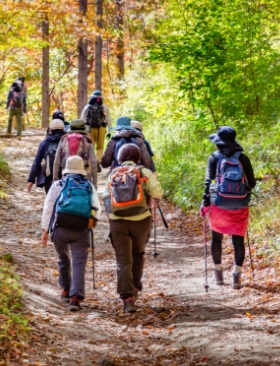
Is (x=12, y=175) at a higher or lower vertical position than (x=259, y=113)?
lower

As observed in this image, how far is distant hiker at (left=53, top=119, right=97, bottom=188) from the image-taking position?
895cm

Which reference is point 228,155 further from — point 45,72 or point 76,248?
point 45,72

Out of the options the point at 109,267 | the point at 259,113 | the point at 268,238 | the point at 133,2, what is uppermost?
the point at 133,2

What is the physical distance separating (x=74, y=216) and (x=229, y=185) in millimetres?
1927

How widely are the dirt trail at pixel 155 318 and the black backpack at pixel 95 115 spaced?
460 cm

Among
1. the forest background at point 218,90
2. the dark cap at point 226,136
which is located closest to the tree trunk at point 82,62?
the forest background at point 218,90

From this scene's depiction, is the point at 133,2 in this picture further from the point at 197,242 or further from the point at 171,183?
the point at 197,242

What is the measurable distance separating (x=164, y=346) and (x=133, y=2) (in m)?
20.0

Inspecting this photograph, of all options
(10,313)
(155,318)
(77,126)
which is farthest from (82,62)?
(10,313)

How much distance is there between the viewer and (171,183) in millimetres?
14320

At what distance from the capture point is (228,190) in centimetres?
735

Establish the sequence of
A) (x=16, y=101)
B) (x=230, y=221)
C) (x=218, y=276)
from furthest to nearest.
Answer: (x=16, y=101), (x=218, y=276), (x=230, y=221)

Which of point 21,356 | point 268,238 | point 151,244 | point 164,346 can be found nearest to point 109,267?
point 151,244

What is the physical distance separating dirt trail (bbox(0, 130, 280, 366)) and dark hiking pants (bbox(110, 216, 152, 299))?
1.20 ft
